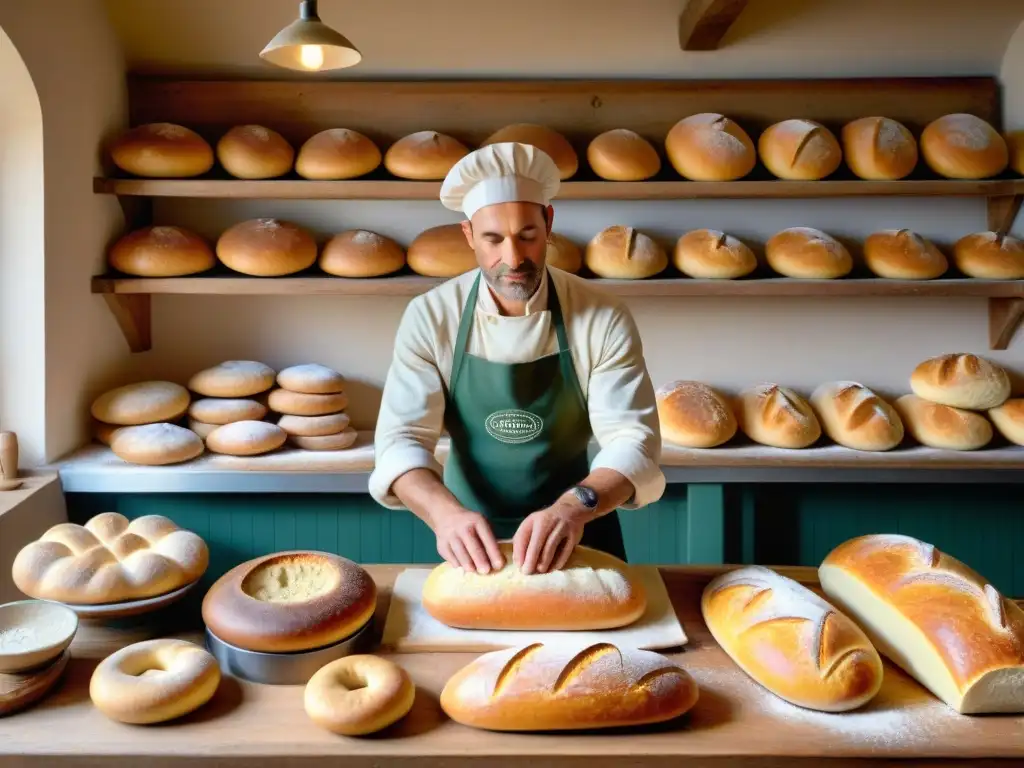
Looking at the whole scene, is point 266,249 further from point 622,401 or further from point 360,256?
point 622,401

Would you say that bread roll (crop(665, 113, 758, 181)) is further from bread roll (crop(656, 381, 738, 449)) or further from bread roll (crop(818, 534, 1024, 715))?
bread roll (crop(818, 534, 1024, 715))

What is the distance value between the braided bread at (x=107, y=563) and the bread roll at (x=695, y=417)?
179 cm

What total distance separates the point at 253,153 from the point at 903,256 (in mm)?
2242

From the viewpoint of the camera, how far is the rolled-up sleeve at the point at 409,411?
163 centimetres

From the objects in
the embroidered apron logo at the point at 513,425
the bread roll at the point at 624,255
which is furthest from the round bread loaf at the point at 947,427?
the embroidered apron logo at the point at 513,425

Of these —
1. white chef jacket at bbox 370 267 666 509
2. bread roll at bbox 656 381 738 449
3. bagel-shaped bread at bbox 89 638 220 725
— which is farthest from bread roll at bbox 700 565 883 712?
bread roll at bbox 656 381 738 449

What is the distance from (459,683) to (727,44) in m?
2.70

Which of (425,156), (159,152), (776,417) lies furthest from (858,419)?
(159,152)

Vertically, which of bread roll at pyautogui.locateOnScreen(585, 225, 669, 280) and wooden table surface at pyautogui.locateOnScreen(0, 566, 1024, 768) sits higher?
bread roll at pyautogui.locateOnScreen(585, 225, 669, 280)

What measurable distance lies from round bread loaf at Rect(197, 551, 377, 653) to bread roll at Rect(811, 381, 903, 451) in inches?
80.1

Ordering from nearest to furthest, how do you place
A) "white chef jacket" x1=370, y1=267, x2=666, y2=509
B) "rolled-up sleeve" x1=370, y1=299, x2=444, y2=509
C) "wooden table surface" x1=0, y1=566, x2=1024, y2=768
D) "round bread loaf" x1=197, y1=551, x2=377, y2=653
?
"wooden table surface" x1=0, y1=566, x2=1024, y2=768 → "round bread loaf" x1=197, y1=551, x2=377, y2=653 → "rolled-up sleeve" x1=370, y1=299, x2=444, y2=509 → "white chef jacket" x1=370, y1=267, x2=666, y2=509

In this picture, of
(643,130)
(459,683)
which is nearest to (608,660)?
(459,683)

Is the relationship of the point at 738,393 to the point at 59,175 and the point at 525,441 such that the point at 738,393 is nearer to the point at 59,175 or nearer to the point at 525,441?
the point at 525,441

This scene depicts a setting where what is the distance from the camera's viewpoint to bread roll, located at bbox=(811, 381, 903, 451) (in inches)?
111
